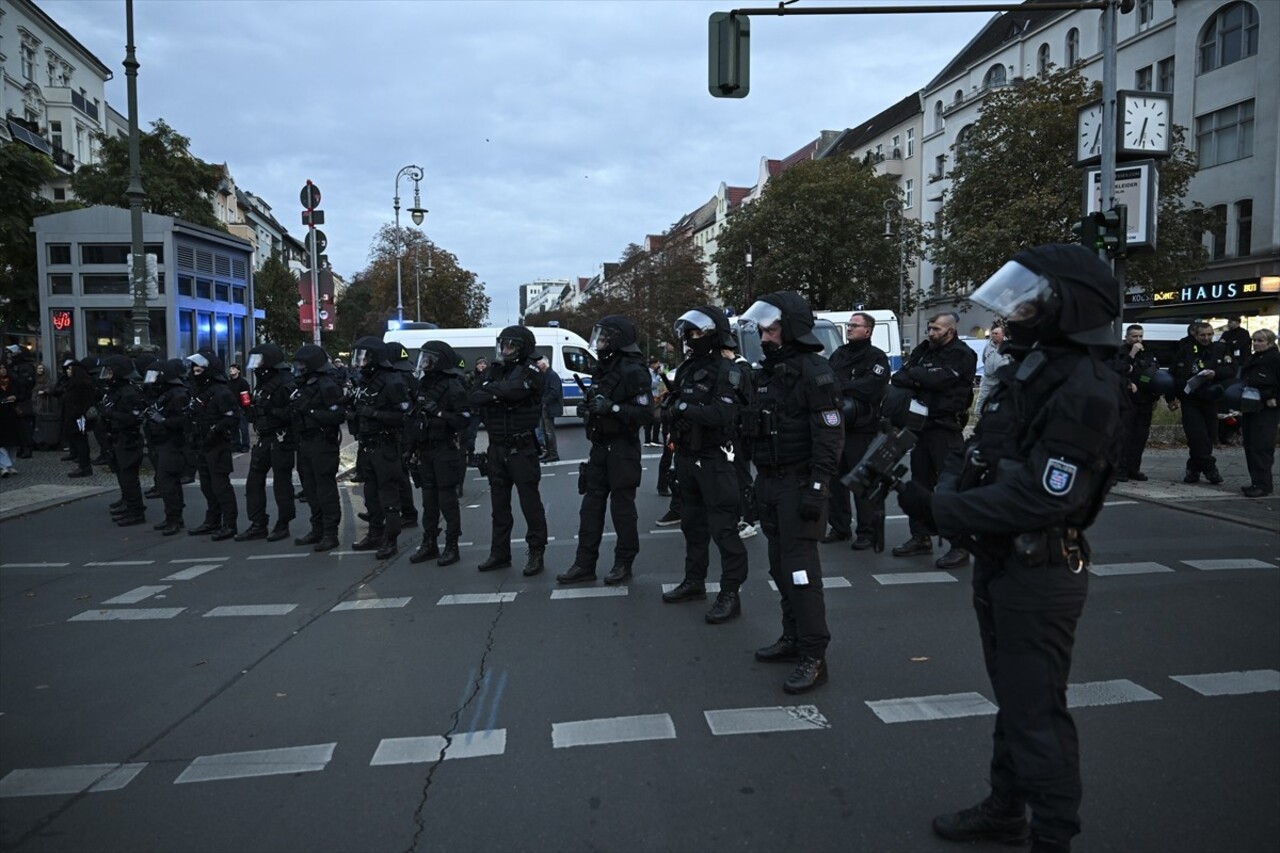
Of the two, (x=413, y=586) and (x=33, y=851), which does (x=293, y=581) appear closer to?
(x=413, y=586)

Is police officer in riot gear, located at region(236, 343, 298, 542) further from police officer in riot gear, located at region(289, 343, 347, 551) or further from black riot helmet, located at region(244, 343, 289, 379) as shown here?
police officer in riot gear, located at region(289, 343, 347, 551)

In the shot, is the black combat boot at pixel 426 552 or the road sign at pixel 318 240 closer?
the black combat boot at pixel 426 552

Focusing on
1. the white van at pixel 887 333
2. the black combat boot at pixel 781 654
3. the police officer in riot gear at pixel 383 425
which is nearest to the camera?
the black combat boot at pixel 781 654

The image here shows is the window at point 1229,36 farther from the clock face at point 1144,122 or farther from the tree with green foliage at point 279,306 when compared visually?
the tree with green foliage at point 279,306

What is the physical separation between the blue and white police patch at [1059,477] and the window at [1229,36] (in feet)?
109

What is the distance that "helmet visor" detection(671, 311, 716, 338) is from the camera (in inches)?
224

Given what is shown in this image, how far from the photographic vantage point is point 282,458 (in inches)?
340

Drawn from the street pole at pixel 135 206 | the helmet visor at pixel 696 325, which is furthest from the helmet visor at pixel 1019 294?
the street pole at pixel 135 206

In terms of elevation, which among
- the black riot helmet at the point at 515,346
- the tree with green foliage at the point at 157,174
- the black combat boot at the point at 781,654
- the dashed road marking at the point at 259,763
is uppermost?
the tree with green foliage at the point at 157,174

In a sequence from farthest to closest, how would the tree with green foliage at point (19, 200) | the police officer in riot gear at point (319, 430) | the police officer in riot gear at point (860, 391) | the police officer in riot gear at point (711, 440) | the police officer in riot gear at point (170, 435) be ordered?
the tree with green foliage at point (19, 200) → the police officer in riot gear at point (170, 435) → the police officer in riot gear at point (319, 430) → the police officer in riot gear at point (860, 391) → the police officer in riot gear at point (711, 440)

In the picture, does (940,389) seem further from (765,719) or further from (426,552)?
(426,552)

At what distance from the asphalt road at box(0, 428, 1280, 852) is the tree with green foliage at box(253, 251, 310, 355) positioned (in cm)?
4296

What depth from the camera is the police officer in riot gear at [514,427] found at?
22.6ft

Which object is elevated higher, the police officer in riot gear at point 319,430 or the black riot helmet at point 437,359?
the black riot helmet at point 437,359
